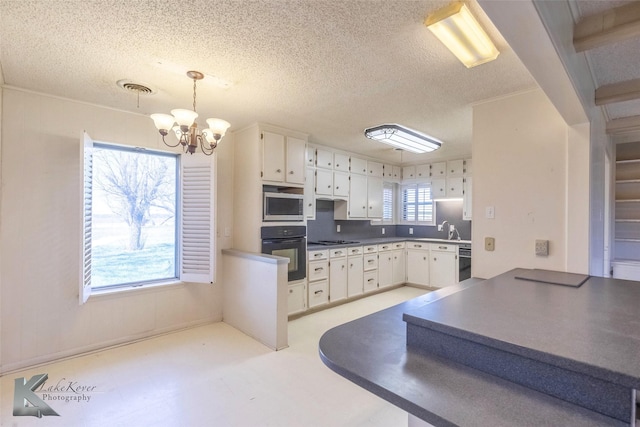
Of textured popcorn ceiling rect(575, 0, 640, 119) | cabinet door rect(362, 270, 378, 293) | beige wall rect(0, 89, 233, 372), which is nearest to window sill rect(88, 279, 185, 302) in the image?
beige wall rect(0, 89, 233, 372)

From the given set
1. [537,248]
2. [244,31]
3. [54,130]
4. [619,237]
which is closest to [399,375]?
[244,31]

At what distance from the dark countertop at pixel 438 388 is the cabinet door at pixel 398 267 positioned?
4154 mm

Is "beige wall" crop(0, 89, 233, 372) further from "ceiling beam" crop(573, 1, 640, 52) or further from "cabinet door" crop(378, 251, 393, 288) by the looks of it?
"ceiling beam" crop(573, 1, 640, 52)

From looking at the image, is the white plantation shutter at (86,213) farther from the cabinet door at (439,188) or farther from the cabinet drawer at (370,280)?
the cabinet door at (439,188)

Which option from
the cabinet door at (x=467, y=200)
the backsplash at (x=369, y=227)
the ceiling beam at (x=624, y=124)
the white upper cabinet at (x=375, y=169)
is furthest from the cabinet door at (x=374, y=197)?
the ceiling beam at (x=624, y=124)

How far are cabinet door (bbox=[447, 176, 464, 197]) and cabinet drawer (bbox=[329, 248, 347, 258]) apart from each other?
2.34 metres

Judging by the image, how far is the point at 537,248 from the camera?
7.77ft

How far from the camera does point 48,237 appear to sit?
8.93 feet

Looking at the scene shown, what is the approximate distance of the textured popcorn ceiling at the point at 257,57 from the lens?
1577 millimetres

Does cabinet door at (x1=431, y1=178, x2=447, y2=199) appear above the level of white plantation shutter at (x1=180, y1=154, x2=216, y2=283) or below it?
above

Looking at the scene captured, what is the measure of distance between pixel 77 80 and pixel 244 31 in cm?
166

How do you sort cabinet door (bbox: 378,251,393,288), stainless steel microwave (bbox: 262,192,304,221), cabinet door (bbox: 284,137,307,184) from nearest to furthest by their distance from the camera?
stainless steel microwave (bbox: 262,192,304,221)
cabinet door (bbox: 284,137,307,184)
cabinet door (bbox: 378,251,393,288)

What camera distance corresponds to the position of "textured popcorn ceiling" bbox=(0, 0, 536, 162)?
1.58 m

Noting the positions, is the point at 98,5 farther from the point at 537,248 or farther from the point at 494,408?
the point at 537,248
